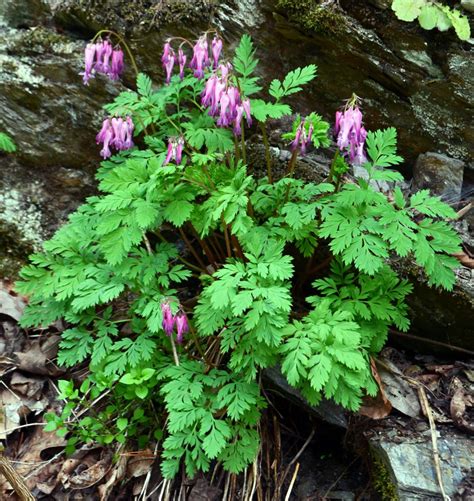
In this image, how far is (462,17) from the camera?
3320mm

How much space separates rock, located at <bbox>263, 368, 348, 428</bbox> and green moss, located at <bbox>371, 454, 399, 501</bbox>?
0.97 feet

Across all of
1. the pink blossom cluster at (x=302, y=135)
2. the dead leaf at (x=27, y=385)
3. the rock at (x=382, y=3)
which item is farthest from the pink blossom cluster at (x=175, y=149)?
the dead leaf at (x=27, y=385)

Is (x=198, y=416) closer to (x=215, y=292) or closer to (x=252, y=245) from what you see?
(x=215, y=292)

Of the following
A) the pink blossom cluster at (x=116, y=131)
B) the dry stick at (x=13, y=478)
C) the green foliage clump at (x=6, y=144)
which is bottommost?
the dry stick at (x=13, y=478)

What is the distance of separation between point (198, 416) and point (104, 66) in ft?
7.26

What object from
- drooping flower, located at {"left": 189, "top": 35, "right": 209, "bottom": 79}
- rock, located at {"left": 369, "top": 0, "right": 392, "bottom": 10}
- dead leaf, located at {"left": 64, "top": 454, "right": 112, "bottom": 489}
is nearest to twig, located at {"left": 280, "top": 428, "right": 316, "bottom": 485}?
dead leaf, located at {"left": 64, "top": 454, "right": 112, "bottom": 489}

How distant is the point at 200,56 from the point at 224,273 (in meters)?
1.34

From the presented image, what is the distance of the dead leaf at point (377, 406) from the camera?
313 centimetres

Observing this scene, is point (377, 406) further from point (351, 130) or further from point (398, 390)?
point (351, 130)

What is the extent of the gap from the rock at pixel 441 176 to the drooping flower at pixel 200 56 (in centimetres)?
178

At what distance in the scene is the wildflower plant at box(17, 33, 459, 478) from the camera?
2.71 metres

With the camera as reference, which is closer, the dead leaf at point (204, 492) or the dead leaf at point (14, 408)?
the dead leaf at point (204, 492)

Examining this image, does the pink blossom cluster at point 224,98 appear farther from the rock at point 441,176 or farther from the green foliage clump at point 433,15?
the rock at point 441,176

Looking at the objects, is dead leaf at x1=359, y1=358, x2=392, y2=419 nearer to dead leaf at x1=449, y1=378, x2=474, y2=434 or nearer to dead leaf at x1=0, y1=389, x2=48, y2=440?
dead leaf at x1=449, y1=378, x2=474, y2=434
